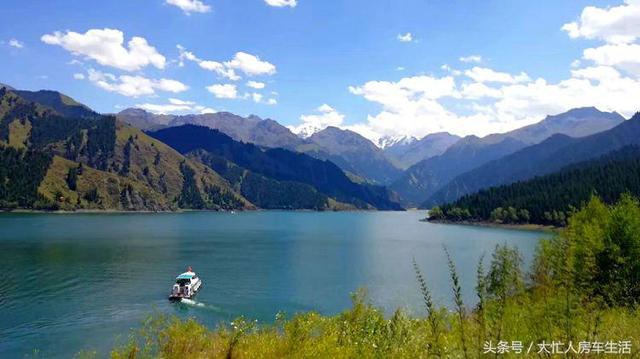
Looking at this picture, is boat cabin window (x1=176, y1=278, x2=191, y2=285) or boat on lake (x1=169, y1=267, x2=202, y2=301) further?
boat cabin window (x1=176, y1=278, x2=191, y2=285)

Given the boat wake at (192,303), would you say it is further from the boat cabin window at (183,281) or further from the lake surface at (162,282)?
the boat cabin window at (183,281)

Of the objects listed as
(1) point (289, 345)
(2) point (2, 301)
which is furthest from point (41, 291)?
(1) point (289, 345)

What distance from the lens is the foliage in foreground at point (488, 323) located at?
11617 millimetres

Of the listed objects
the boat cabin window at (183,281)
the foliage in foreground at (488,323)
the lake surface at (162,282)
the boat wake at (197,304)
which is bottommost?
the boat wake at (197,304)

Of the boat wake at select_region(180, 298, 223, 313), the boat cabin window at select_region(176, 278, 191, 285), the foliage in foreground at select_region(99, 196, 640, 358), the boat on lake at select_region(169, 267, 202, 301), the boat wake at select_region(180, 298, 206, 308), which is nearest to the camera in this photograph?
the foliage in foreground at select_region(99, 196, 640, 358)

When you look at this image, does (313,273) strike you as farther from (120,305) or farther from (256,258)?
(120,305)

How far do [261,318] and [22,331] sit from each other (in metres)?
34.1

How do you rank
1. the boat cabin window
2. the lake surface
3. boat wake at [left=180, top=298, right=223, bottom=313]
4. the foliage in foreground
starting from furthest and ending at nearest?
the boat cabin window, boat wake at [left=180, top=298, right=223, bottom=313], the lake surface, the foliage in foreground

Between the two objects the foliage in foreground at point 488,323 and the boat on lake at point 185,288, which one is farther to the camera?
the boat on lake at point 185,288

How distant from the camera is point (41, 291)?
9250cm

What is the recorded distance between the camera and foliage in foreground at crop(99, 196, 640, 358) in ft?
38.1

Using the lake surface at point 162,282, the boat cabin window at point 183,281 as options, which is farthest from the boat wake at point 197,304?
the boat cabin window at point 183,281

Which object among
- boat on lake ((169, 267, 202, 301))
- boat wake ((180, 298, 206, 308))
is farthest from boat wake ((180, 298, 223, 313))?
boat on lake ((169, 267, 202, 301))

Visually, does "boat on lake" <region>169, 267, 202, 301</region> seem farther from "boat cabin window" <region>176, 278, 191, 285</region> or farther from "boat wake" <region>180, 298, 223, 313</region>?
"boat wake" <region>180, 298, 223, 313</region>
